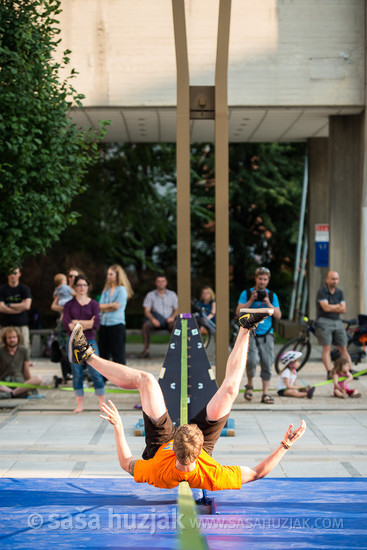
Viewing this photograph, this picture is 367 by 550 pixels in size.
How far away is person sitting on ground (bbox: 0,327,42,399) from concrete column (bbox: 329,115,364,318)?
7.41m

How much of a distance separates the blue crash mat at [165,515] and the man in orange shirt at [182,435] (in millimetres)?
279

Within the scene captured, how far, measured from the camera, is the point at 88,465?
24.5 ft

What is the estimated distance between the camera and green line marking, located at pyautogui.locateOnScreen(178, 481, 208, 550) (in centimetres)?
446

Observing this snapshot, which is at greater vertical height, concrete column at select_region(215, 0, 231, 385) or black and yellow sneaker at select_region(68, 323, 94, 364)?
concrete column at select_region(215, 0, 231, 385)

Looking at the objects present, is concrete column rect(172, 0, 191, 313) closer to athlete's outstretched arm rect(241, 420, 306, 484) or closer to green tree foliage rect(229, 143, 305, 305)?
athlete's outstretched arm rect(241, 420, 306, 484)

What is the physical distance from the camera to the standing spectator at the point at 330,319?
41.3 feet

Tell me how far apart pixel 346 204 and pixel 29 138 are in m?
8.42

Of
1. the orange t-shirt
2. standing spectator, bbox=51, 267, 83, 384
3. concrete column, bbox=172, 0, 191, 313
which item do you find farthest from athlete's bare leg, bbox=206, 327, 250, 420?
standing spectator, bbox=51, 267, 83, 384

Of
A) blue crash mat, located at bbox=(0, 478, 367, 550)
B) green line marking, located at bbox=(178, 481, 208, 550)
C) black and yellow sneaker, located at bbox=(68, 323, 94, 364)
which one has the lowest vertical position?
blue crash mat, located at bbox=(0, 478, 367, 550)

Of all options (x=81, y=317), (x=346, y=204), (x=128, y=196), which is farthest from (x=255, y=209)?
(x=81, y=317)

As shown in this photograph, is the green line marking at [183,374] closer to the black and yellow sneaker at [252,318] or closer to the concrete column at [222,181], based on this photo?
the concrete column at [222,181]

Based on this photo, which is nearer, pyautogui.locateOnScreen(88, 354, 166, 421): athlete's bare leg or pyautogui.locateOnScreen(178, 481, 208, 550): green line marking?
pyautogui.locateOnScreen(178, 481, 208, 550): green line marking

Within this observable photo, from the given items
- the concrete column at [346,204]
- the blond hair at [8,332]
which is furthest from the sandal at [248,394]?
the concrete column at [346,204]

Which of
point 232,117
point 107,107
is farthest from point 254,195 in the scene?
point 107,107
